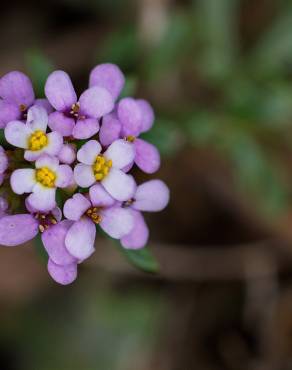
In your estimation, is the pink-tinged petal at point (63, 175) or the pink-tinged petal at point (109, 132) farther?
the pink-tinged petal at point (109, 132)

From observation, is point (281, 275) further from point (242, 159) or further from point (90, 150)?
point (90, 150)

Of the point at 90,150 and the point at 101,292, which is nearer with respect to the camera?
the point at 90,150

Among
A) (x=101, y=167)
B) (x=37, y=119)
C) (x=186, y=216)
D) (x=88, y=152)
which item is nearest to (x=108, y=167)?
(x=101, y=167)

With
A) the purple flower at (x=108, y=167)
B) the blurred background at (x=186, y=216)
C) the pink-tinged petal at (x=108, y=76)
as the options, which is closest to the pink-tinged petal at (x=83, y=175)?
the purple flower at (x=108, y=167)

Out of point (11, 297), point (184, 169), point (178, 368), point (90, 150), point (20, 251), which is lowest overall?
point (178, 368)

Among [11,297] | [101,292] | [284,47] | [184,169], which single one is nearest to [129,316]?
[101,292]

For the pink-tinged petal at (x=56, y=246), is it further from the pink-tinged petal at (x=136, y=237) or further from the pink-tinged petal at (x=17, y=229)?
the pink-tinged petal at (x=136, y=237)
